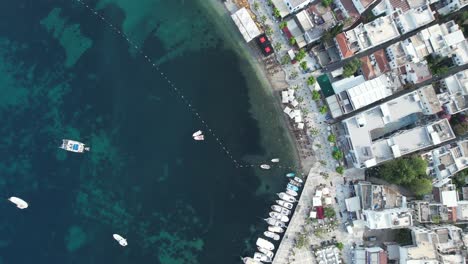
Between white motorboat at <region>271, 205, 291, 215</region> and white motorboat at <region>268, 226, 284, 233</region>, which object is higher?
white motorboat at <region>271, 205, 291, 215</region>

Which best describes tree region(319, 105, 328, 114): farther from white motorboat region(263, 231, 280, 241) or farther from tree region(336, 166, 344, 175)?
white motorboat region(263, 231, 280, 241)

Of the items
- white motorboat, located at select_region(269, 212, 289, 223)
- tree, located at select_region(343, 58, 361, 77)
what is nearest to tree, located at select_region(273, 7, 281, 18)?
tree, located at select_region(343, 58, 361, 77)

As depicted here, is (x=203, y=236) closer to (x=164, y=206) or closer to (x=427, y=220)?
(x=164, y=206)

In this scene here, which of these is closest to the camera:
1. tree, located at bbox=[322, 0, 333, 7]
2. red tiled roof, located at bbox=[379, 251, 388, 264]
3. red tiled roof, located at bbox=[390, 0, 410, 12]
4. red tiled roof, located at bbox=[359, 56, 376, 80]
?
red tiled roof, located at bbox=[379, 251, 388, 264]

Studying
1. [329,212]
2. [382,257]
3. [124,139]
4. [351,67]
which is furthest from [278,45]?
[382,257]

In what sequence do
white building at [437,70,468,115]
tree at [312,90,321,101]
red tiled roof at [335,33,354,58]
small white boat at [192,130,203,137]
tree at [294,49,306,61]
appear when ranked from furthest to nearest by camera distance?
small white boat at [192,130,203,137], tree at [312,90,321,101], tree at [294,49,306,61], red tiled roof at [335,33,354,58], white building at [437,70,468,115]

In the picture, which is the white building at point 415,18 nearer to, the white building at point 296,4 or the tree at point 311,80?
the white building at point 296,4

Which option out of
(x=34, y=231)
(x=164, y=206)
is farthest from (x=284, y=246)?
(x=34, y=231)

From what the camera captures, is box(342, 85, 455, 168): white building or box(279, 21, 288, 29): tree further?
box(279, 21, 288, 29): tree
